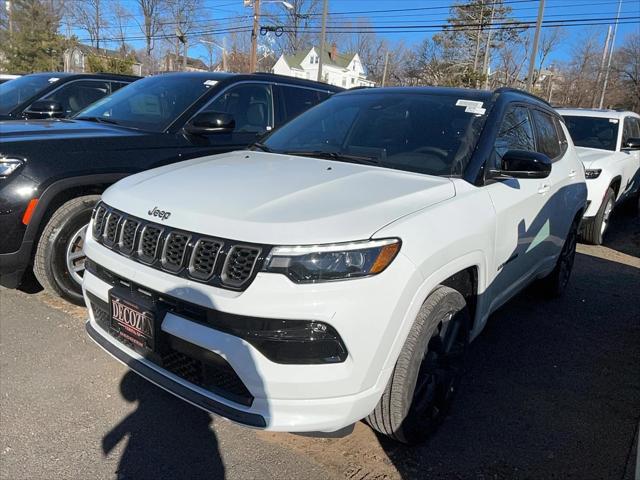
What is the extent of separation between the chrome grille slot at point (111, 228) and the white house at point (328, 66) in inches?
2416

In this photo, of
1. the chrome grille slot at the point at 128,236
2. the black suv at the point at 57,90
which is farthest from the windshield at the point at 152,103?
the black suv at the point at 57,90

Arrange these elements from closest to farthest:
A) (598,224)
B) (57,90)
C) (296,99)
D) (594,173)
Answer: (296,99)
(594,173)
(598,224)
(57,90)

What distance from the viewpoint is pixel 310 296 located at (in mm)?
1970

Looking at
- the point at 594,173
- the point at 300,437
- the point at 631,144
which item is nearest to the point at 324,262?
the point at 300,437

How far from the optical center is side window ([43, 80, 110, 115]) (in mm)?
7262

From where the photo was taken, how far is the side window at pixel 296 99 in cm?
536

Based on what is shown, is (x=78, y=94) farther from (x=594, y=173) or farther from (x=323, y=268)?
(x=594, y=173)

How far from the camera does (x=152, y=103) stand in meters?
4.82

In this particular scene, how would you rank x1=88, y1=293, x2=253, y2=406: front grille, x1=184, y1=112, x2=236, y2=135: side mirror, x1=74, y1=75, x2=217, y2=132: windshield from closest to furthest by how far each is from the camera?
x1=88, y1=293, x2=253, y2=406: front grille
x1=184, y1=112, x2=236, y2=135: side mirror
x1=74, y1=75, x2=217, y2=132: windshield

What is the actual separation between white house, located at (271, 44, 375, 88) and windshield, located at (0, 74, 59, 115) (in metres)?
56.3

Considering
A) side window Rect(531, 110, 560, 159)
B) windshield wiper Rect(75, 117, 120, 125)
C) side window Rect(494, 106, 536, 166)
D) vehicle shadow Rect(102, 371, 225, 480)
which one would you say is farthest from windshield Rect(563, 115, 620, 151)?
vehicle shadow Rect(102, 371, 225, 480)

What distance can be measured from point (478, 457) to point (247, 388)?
1.31 metres

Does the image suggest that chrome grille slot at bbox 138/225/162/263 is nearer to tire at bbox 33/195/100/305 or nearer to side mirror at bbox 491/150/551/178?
tire at bbox 33/195/100/305

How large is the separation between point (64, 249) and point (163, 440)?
1855 millimetres
